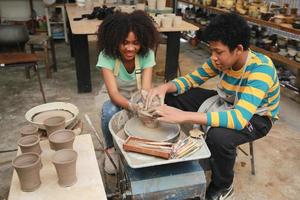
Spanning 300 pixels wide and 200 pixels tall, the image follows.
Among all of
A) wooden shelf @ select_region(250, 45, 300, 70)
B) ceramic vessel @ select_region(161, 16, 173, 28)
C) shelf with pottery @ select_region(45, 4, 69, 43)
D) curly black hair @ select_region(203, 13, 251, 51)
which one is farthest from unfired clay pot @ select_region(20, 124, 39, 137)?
shelf with pottery @ select_region(45, 4, 69, 43)

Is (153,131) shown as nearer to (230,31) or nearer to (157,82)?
(230,31)

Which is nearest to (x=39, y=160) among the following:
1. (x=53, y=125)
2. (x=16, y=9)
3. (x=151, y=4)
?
(x=53, y=125)

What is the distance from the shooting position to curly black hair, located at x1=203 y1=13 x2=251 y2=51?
1.45 metres

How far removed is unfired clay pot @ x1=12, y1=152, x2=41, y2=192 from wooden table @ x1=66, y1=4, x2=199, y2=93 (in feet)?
5.57

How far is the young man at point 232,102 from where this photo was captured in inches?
56.7

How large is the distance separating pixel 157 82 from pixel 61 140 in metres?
2.33

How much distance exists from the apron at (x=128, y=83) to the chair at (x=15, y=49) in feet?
3.92

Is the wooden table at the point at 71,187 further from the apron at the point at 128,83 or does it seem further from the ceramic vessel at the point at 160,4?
the ceramic vessel at the point at 160,4

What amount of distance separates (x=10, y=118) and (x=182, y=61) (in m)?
2.52

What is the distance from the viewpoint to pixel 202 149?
1.31 m

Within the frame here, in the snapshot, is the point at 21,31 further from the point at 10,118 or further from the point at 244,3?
the point at 244,3

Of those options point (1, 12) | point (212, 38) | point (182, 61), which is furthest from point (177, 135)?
point (1, 12)

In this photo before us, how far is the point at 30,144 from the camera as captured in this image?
1262mm

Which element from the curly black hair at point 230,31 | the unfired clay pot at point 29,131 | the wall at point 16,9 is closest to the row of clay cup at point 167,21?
the curly black hair at point 230,31
